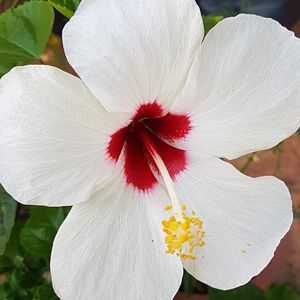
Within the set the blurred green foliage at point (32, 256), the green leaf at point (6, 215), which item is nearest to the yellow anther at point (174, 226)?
the green leaf at point (6, 215)

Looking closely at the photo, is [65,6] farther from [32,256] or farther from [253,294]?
[253,294]

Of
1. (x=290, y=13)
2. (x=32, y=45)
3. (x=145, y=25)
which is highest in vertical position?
(x=145, y=25)

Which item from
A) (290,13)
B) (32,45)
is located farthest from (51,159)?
(290,13)

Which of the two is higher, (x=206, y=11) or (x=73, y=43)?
(x=73, y=43)

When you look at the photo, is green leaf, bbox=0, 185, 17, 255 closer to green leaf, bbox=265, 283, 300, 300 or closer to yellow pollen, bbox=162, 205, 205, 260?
yellow pollen, bbox=162, 205, 205, 260

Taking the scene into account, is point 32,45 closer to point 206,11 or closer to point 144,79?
point 144,79
